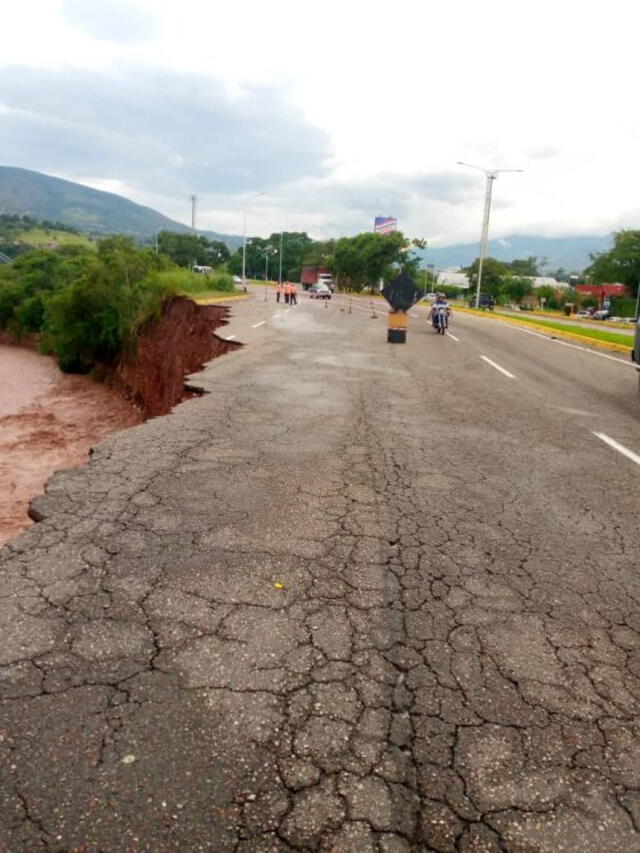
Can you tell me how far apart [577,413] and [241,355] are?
7.56 m

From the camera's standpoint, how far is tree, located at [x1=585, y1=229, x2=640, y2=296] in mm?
67188

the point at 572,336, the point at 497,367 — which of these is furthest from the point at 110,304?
the point at 497,367

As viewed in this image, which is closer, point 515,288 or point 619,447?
point 619,447

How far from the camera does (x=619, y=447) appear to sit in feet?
23.9

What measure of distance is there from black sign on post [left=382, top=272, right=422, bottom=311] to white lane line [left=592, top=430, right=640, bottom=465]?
9671 millimetres

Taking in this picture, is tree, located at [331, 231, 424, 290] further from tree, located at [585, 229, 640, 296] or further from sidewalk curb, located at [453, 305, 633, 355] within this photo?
sidewalk curb, located at [453, 305, 633, 355]

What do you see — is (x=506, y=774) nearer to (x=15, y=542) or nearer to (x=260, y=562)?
(x=260, y=562)

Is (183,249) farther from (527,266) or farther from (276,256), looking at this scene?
(527,266)

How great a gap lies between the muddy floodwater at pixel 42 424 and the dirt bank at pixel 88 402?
0.02 metres

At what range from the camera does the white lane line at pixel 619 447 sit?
269 inches

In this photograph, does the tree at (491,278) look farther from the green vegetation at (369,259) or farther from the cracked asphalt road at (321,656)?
the cracked asphalt road at (321,656)

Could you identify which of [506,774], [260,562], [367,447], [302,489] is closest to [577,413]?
[367,447]

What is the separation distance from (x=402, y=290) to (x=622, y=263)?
62.9 m

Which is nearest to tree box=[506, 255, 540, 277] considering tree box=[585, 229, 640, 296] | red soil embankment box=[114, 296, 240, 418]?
tree box=[585, 229, 640, 296]
